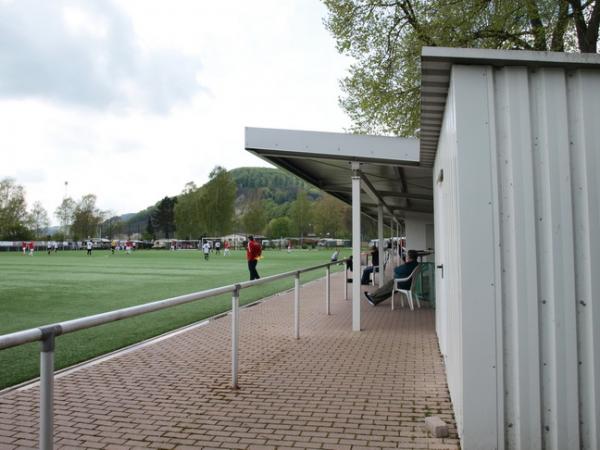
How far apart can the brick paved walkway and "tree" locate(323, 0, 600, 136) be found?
33.5 feet

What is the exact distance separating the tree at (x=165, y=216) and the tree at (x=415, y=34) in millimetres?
125882

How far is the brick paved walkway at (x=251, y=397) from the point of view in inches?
159

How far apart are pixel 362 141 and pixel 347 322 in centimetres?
371

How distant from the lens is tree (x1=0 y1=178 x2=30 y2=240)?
93688 millimetres

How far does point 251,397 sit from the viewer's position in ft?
17.0

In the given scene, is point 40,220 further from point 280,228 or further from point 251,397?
point 251,397

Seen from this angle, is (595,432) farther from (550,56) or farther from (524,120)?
(550,56)

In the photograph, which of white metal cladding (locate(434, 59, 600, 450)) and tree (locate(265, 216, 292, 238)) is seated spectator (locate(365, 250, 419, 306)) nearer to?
white metal cladding (locate(434, 59, 600, 450))

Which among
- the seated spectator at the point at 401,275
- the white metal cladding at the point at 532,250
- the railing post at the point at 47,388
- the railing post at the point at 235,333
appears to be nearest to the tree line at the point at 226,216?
the seated spectator at the point at 401,275

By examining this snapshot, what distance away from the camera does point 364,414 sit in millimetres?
4645

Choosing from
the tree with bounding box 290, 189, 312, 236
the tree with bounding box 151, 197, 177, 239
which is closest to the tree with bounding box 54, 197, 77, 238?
the tree with bounding box 151, 197, 177, 239

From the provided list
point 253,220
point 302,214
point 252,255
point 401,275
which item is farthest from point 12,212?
point 401,275

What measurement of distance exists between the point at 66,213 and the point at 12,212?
63.7 ft

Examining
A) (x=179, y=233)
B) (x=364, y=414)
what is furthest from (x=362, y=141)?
(x=179, y=233)
